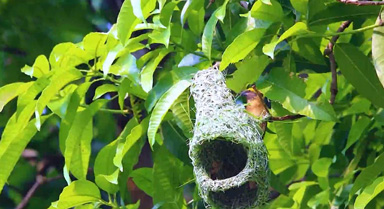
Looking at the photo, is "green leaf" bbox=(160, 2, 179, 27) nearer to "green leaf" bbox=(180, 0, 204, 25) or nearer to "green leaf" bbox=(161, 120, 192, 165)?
Answer: "green leaf" bbox=(180, 0, 204, 25)

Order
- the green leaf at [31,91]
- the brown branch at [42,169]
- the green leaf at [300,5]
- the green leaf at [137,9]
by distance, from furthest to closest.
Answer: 1. the brown branch at [42,169]
2. the green leaf at [31,91]
3. the green leaf at [300,5]
4. the green leaf at [137,9]

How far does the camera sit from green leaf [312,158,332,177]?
5.68ft

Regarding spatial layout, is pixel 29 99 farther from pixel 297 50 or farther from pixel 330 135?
pixel 330 135

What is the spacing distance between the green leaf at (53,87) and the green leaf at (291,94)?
380 millimetres

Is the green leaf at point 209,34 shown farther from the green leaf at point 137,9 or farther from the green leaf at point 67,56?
the green leaf at point 67,56

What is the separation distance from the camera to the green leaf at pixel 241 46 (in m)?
1.34

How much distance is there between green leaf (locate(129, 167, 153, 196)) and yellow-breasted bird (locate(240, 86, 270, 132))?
315 millimetres

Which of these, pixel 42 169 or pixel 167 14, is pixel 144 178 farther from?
pixel 42 169

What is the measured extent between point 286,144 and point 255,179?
0.39 m

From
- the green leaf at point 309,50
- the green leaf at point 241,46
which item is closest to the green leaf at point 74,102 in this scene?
the green leaf at point 241,46

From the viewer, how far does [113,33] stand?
146 cm

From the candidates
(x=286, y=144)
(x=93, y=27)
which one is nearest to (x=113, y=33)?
(x=286, y=144)

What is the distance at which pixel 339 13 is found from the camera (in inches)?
55.9

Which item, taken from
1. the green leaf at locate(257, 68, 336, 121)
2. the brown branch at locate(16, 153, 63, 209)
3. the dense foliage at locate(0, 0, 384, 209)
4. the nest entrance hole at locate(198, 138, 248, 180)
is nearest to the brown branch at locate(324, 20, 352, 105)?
the dense foliage at locate(0, 0, 384, 209)
